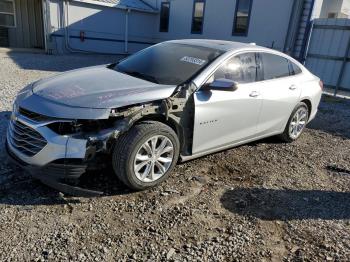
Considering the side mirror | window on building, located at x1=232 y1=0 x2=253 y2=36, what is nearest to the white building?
window on building, located at x1=232 y1=0 x2=253 y2=36

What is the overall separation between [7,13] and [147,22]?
7.09m

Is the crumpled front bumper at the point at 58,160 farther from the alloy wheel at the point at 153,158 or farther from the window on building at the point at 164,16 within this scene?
the window on building at the point at 164,16

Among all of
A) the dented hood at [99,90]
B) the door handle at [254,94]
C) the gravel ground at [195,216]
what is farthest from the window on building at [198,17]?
the dented hood at [99,90]

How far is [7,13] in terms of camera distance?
53.5 feet

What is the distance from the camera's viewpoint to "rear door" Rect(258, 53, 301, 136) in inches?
187

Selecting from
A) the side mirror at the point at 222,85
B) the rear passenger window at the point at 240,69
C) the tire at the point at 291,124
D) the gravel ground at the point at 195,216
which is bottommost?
the gravel ground at the point at 195,216

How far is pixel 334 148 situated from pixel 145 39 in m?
14.9

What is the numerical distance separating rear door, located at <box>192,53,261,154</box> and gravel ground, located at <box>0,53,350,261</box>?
0.45 metres

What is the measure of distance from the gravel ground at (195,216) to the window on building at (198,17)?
1258cm

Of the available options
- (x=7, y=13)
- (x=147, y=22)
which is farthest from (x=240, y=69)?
(x=7, y=13)

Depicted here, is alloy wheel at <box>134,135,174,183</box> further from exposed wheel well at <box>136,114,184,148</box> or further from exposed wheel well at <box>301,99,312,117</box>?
exposed wheel well at <box>301,99,312,117</box>

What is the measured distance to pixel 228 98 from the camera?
4.12 metres

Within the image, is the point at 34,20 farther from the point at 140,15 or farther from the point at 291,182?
the point at 291,182

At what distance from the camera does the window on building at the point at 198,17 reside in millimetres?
16000
